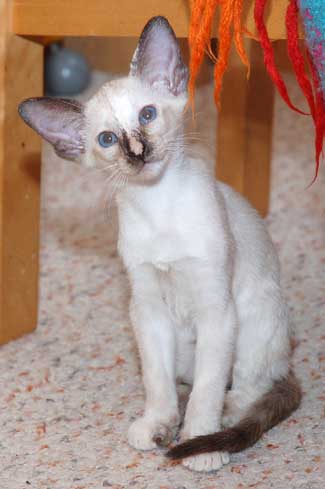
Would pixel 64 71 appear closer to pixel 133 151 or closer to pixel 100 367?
pixel 100 367

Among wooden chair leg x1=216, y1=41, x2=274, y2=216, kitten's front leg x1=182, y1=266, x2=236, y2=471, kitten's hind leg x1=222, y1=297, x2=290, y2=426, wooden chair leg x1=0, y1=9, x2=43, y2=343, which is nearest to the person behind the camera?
kitten's front leg x1=182, y1=266, x2=236, y2=471

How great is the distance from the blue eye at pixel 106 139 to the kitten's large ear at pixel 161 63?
138mm

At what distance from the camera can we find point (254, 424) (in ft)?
4.89

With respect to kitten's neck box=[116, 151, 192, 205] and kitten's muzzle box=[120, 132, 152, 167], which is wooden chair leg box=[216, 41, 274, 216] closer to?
kitten's neck box=[116, 151, 192, 205]

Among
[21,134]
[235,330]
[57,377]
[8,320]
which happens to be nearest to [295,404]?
[235,330]

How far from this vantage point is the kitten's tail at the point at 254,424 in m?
1.40

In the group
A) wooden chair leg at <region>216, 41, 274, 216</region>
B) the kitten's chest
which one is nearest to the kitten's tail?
the kitten's chest

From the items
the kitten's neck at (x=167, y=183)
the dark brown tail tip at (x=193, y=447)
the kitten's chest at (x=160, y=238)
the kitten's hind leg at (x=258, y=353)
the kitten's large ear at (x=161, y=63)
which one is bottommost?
the dark brown tail tip at (x=193, y=447)

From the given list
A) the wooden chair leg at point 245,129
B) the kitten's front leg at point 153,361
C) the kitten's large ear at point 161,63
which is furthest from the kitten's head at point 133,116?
the wooden chair leg at point 245,129

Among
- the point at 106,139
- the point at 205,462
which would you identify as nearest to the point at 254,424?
the point at 205,462

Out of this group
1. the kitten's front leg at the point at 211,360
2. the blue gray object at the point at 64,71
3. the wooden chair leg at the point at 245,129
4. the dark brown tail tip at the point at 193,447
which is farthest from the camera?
the blue gray object at the point at 64,71

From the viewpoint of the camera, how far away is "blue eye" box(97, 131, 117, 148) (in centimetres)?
149

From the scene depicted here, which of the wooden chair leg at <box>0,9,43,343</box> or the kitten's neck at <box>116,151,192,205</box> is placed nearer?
the kitten's neck at <box>116,151,192,205</box>

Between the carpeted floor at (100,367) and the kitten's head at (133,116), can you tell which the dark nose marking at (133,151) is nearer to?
the kitten's head at (133,116)
